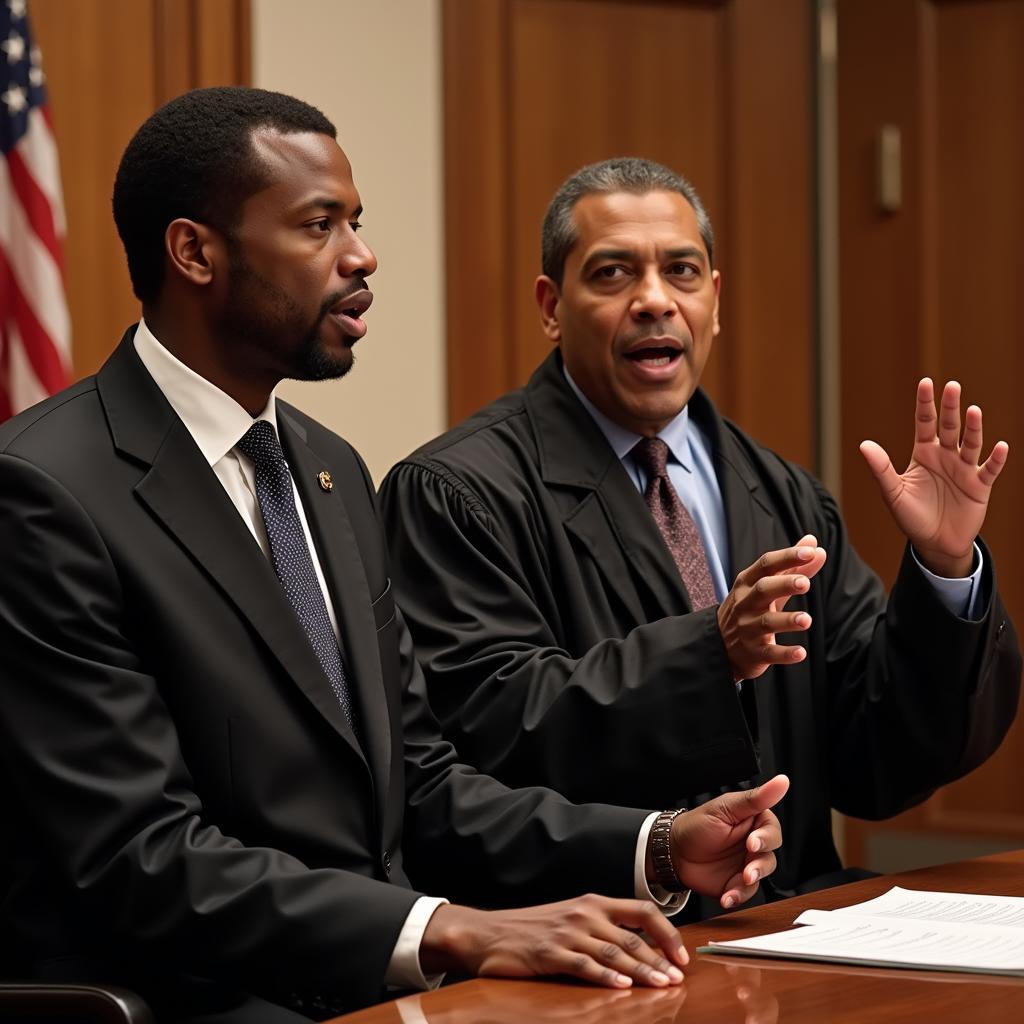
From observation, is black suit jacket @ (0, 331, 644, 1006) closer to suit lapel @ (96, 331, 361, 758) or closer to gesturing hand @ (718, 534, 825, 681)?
suit lapel @ (96, 331, 361, 758)

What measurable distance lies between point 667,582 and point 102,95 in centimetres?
188

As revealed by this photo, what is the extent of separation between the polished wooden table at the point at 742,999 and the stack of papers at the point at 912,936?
0.05 feet

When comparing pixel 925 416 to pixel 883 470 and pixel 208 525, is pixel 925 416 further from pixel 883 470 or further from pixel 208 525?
pixel 208 525

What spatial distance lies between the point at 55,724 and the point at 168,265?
591 mm

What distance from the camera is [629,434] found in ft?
9.21

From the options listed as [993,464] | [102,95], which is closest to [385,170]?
[102,95]

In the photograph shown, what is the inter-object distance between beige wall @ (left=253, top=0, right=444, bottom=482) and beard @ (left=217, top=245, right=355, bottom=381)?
1.83 m

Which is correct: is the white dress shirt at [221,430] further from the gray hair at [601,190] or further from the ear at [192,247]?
the gray hair at [601,190]

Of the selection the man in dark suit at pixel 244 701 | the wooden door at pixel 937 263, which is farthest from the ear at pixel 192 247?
the wooden door at pixel 937 263

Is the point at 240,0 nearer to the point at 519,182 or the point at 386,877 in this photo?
the point at 519,182

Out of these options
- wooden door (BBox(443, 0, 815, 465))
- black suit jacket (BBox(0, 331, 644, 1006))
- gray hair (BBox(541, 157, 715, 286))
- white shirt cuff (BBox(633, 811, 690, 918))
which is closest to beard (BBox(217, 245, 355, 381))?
black suit jacket (BBox(0, 331, 644, 1006))

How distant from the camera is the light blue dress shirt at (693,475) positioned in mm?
2748

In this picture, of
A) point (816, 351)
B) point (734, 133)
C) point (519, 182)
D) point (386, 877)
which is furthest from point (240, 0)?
point (386, 877)

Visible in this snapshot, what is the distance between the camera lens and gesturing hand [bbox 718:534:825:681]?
197 centimetres
